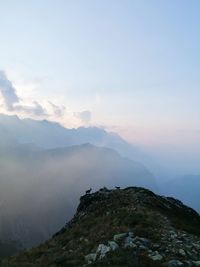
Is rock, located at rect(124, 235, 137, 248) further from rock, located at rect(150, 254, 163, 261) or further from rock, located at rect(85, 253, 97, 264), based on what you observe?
rock, located at rect(150, 254, 163, 261)

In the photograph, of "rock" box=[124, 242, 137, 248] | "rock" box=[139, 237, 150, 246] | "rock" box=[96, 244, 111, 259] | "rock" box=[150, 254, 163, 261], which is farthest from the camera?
"rock" box=[139, 237, 150, 246]

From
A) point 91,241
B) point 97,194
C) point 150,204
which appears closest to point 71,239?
point 91,241

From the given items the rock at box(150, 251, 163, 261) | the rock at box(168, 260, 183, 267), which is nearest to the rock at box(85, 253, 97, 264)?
the rock at box(150, 251, 163, 261)

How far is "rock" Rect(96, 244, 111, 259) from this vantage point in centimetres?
2583

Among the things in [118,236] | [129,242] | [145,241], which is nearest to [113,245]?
[129,242]

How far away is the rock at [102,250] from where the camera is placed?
84.8ft

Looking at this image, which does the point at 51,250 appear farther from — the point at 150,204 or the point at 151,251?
the point at 150,204

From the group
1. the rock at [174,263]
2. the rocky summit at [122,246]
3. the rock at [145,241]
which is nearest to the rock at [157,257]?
the rocky summit at [122,246]

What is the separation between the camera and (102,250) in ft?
87.6

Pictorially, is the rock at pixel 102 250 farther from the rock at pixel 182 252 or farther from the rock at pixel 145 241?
the rock at pixel 182 252

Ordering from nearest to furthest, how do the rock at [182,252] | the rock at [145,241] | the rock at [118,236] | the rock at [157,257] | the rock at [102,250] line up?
1. the rock at [157,257]
2. the rock at [182,252]
3. the rock at [102,250]
4. the rock at [145,241]
5. the rock at [118,236]

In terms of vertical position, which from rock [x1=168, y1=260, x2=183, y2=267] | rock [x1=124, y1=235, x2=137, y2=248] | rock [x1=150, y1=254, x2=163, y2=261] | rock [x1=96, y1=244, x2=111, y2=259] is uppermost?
rock [x1=124, y1=235, x2=137, y2=248]

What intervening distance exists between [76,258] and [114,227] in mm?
7331

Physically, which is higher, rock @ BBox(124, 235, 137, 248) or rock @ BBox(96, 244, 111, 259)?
rock @ BBox(124, 235, 137, 248)
